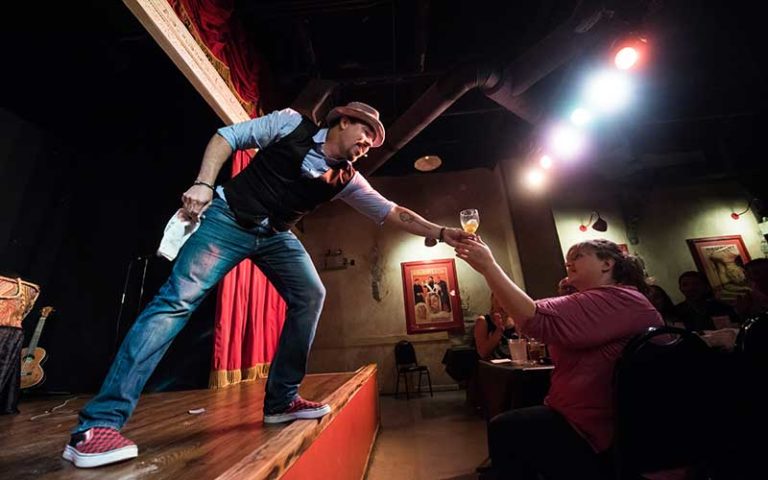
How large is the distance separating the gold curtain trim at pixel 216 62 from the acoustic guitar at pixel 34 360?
2.98 m

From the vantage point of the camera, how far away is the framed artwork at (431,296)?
18.6 ft

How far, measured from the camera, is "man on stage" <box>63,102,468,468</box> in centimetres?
105

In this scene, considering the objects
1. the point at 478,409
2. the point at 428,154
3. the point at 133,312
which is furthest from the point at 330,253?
the point at 478,409

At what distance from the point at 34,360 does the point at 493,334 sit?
4589 millimetres

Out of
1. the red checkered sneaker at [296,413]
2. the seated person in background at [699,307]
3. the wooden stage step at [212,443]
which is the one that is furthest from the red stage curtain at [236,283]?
the seated person in background at [699,307]

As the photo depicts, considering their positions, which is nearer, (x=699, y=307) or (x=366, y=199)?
(x=366, y=199)

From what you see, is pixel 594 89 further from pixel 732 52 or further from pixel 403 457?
pixel 403 457

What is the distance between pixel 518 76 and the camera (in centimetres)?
367

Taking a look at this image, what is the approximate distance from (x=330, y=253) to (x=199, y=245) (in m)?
5.02

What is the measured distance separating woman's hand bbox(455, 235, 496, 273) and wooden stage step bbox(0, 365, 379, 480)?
896 millimetres

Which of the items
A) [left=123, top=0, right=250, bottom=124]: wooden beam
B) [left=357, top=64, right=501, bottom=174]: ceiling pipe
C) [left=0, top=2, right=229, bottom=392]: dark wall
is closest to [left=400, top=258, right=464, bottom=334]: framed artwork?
[left=357, top=64, right=501, bottom=174]: ceiling pipe

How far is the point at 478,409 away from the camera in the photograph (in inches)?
134

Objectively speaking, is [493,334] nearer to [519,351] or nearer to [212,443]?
[519,351]

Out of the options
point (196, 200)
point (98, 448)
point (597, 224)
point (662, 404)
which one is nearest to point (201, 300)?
point (196, 200)
